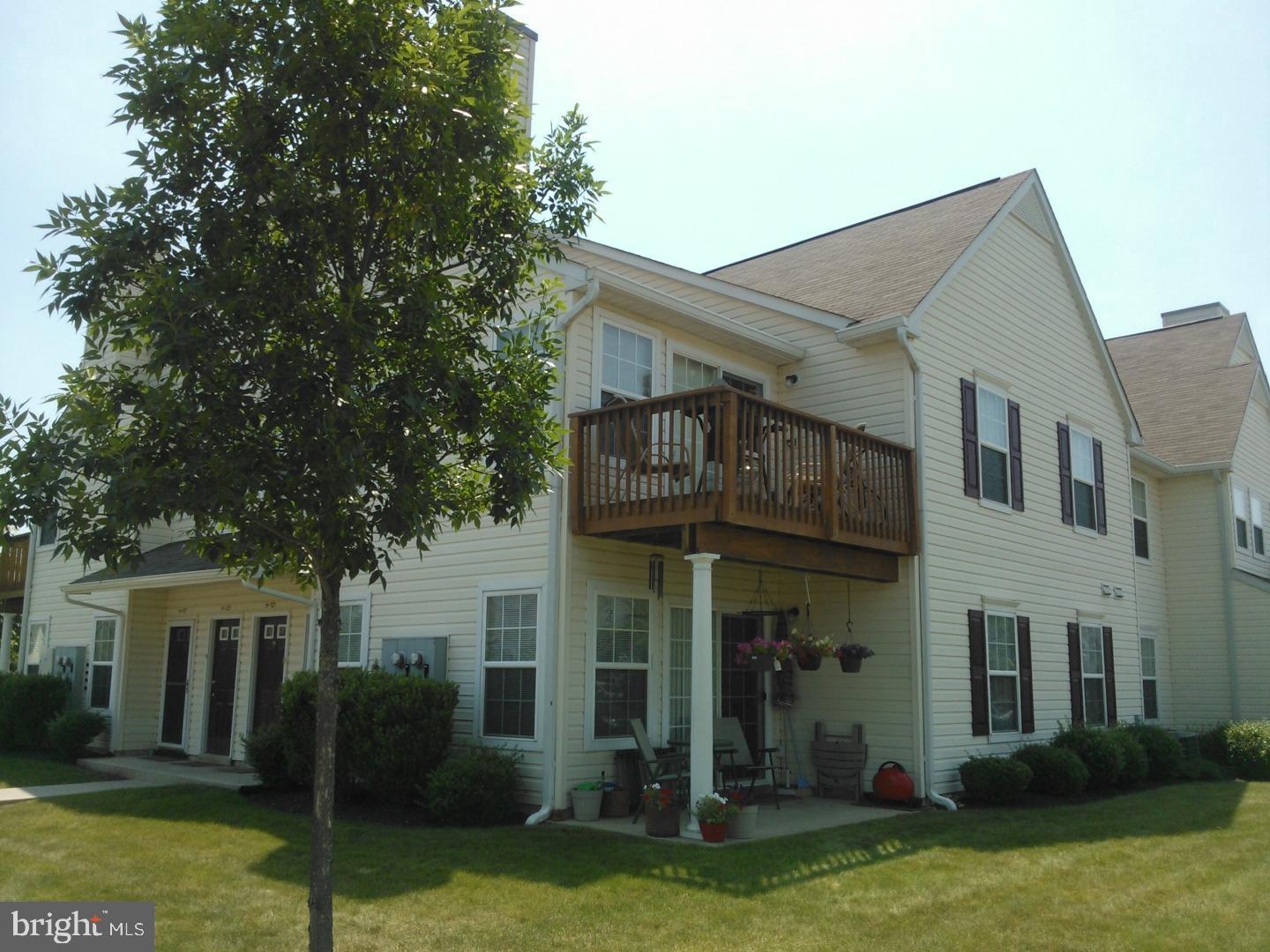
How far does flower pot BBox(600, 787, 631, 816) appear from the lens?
11.0 m

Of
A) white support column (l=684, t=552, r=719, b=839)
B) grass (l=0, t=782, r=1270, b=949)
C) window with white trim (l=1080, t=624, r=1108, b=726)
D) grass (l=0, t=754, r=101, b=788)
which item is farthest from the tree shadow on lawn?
window with white trim (l=1080, t=624, r=1108, b=726)

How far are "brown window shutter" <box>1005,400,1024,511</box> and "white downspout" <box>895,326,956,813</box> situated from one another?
2612mm

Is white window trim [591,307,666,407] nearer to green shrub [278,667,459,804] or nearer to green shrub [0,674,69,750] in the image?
green shrub [278,667,459,804]

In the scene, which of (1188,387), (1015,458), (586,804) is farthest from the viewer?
(1188,387)

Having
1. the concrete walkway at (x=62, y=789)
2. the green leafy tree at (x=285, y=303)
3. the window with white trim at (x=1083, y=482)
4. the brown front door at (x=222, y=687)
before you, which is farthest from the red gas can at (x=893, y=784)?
the brown front door at (x=222, y=687)

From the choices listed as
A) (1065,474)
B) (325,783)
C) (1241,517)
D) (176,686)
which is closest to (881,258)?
(1065,474)

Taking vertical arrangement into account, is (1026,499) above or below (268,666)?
above

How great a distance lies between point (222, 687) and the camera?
1636 cm

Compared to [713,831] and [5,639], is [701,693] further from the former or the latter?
[5,639]

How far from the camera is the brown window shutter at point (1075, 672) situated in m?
15.9

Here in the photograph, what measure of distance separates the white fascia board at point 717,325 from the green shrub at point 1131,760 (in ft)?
22.2

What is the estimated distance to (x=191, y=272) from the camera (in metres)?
5.27

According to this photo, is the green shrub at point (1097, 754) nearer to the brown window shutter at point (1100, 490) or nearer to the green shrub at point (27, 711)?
the brown window shutter at point (1100, 490)

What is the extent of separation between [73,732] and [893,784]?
11996 mm
